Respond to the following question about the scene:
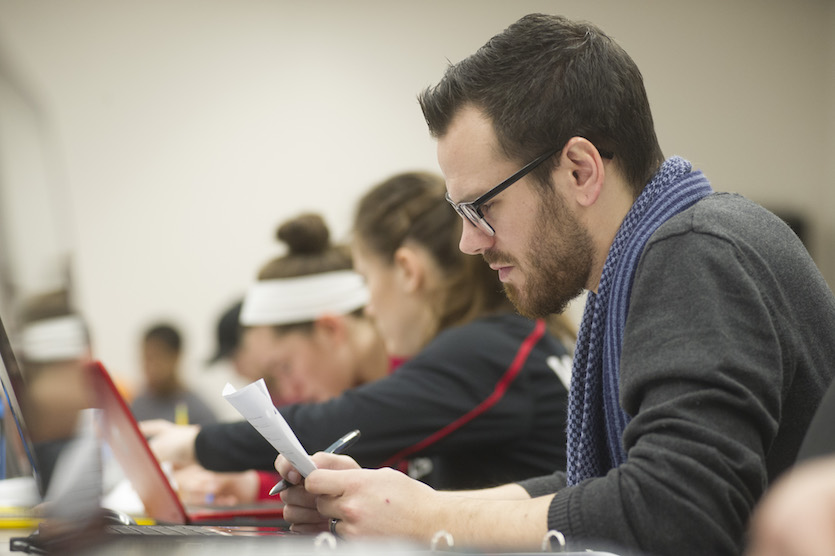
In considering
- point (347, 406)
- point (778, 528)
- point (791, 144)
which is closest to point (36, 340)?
point (778, 528)

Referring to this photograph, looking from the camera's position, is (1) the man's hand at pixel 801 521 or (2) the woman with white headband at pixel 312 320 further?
(2) the woman with white headband at pixel 312 320

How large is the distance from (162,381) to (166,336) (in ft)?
0.73

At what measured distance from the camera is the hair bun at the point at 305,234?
7.88 ft

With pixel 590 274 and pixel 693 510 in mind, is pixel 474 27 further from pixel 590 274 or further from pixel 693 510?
pixel 693 510

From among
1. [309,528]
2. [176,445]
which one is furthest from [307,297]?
[309,528]

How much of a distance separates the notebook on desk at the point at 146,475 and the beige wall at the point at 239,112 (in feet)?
9.30

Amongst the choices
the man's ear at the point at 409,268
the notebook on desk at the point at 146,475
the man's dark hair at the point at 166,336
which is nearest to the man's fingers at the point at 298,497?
the notebook on desk at the point at 146,475

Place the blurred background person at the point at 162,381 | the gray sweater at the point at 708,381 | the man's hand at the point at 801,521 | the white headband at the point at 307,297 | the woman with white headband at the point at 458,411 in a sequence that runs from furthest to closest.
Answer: the blurred background person at the point at 162,381 < the white headband at the point at 307,297 < the woman with white headband at the point at 458,411 < the gray sweater at the point at 708,381 < the man's hand at the point at 801,521

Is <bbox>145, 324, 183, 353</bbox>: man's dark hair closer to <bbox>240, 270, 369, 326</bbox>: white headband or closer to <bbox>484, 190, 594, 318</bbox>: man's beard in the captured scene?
<bbox>240, 270, 369, 326</bbox>: white headband

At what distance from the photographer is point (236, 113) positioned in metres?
4.39

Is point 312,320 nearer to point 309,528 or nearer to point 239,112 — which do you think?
point 309,528

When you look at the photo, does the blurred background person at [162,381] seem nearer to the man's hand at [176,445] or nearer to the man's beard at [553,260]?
the man's hand at [176,445]

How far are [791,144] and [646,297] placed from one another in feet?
13.4

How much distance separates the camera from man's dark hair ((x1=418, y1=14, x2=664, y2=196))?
112 cm
